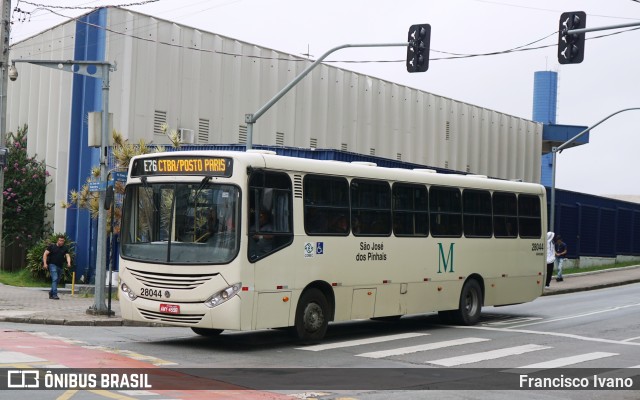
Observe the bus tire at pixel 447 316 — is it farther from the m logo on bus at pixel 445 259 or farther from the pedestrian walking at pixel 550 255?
the pedestrian walking at pixel 550 255

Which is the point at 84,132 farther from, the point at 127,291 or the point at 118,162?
the point at 127,291

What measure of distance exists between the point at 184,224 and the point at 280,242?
1.60 metres

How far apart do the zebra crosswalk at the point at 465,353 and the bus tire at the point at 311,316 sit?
22 cm

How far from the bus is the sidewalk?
4157mm

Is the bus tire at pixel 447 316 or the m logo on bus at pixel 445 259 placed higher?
the m logo on bus at pixel 445 259

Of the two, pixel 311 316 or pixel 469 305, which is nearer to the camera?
pixel 311 316

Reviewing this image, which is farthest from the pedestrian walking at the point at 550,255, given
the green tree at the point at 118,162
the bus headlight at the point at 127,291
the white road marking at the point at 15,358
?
the white road marking at the point at 15,358

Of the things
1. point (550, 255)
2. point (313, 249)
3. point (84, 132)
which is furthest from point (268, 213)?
point (84, 132)

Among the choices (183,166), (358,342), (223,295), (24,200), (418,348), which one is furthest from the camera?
(24,200)

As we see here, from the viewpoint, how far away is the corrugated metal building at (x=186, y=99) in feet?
109

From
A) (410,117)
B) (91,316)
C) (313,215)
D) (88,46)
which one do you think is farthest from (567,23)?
(410,117)

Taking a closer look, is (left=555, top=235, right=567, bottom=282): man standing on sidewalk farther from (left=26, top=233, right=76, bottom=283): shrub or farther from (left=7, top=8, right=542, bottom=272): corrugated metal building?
(left=26, top=233, right=76, bottom=283): shrub

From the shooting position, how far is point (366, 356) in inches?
595

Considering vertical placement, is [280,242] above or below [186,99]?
below
